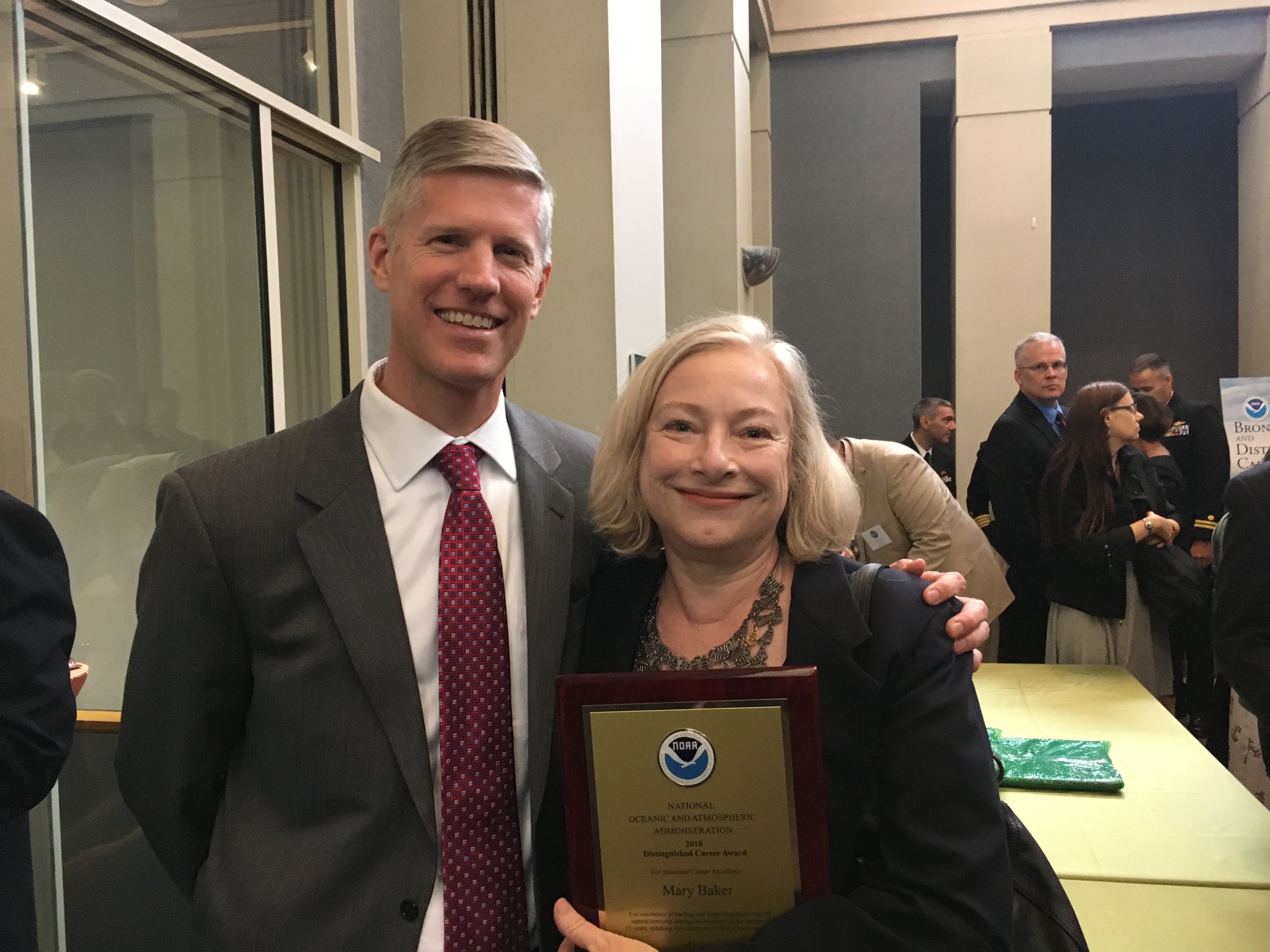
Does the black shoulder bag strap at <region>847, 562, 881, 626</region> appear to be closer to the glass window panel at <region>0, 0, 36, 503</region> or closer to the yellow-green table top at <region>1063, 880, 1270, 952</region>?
the yellow-green table top at <region>1063, 880, 1270, 952</region>

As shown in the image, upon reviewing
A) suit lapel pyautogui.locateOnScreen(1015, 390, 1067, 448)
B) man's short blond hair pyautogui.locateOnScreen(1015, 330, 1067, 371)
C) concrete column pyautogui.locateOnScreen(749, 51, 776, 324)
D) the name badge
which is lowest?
the name badge

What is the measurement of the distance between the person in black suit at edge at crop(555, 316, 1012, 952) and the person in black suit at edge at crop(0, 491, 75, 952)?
2.95 feet

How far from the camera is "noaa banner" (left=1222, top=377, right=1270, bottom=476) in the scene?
6.01 metres

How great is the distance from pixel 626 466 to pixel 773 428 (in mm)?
250

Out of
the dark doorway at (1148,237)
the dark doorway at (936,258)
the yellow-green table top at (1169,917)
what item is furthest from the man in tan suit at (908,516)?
the dark doorway at (1148,237)

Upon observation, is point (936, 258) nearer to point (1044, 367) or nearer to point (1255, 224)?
point (1255, 224)

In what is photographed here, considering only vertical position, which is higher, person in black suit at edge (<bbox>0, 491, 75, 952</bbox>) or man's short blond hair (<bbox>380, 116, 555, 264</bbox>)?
man's short blond hair (<bbox>380, 116, 555, 264</bbox>)

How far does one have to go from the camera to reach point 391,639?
1.42m

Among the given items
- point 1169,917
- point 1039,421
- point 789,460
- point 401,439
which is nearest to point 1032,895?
point 789,460

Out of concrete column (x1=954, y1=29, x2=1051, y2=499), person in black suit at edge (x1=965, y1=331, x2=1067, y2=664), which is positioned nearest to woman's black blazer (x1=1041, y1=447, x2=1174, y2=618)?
person in black suit at edge (x1=965, y1=331, x2=1067, y2=664)

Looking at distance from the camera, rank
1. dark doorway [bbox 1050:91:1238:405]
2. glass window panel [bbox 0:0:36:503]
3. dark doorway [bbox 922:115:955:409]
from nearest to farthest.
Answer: glass window panel [bbox 0:0:36:503] < dark doorway [bbox 1050:91:1238:405] < dark doorway [bbox 922:115:955:409]

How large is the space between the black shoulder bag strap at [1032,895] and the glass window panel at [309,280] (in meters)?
2.73

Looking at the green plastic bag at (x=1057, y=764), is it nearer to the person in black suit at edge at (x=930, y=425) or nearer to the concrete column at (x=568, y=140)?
the concrete column at (x=568, y=140)

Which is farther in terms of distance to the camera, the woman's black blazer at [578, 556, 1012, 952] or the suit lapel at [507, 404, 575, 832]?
the suit lapel at [507, 404, 575, 832]
